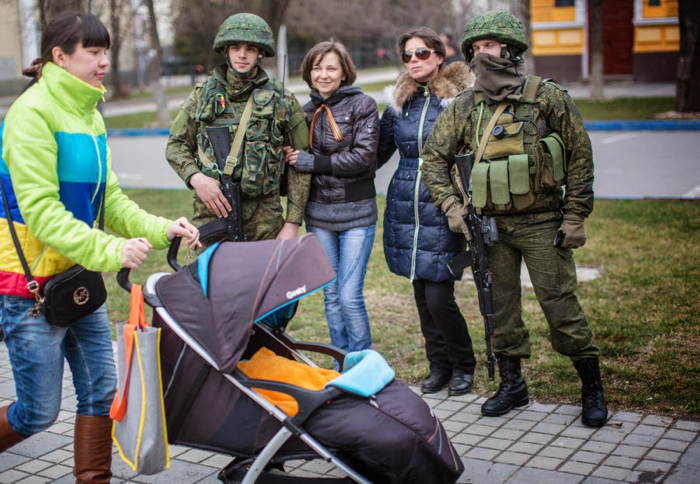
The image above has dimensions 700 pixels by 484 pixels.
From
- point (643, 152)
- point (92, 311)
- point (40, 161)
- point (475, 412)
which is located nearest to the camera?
point (40, 161)

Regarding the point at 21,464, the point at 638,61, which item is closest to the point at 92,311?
the point at 21,464

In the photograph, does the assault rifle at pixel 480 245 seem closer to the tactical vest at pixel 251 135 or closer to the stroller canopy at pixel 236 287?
the tactical vest at pixel 251 135

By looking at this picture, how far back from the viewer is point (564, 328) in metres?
4.68

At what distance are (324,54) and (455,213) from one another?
127cm

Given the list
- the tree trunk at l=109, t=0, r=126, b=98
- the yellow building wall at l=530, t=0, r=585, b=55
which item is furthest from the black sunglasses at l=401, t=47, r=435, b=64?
the yellow building wall at l=530, t=0, r=585, b=55

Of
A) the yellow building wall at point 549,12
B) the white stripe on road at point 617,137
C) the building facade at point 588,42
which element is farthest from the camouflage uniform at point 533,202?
the yellow building wall at point 549,12

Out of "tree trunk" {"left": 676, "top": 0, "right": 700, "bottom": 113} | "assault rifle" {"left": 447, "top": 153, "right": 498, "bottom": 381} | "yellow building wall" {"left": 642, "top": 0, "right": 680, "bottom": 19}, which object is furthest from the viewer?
"yellow building wall" {"left": 642, "top": 0, "right": 680, "bottom": 19}

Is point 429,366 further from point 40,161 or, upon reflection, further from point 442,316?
point 40,161

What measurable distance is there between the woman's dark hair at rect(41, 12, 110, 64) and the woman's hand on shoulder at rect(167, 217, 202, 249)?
767 mm

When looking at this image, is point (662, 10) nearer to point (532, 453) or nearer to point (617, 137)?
point (617, 137)

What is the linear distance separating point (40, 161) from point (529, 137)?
238cm

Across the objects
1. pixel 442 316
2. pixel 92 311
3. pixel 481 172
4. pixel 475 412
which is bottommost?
pixel 475 412

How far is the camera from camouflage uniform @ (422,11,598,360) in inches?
179

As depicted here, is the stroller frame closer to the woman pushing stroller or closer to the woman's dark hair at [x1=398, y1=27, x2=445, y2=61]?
the woman pushing stroller
